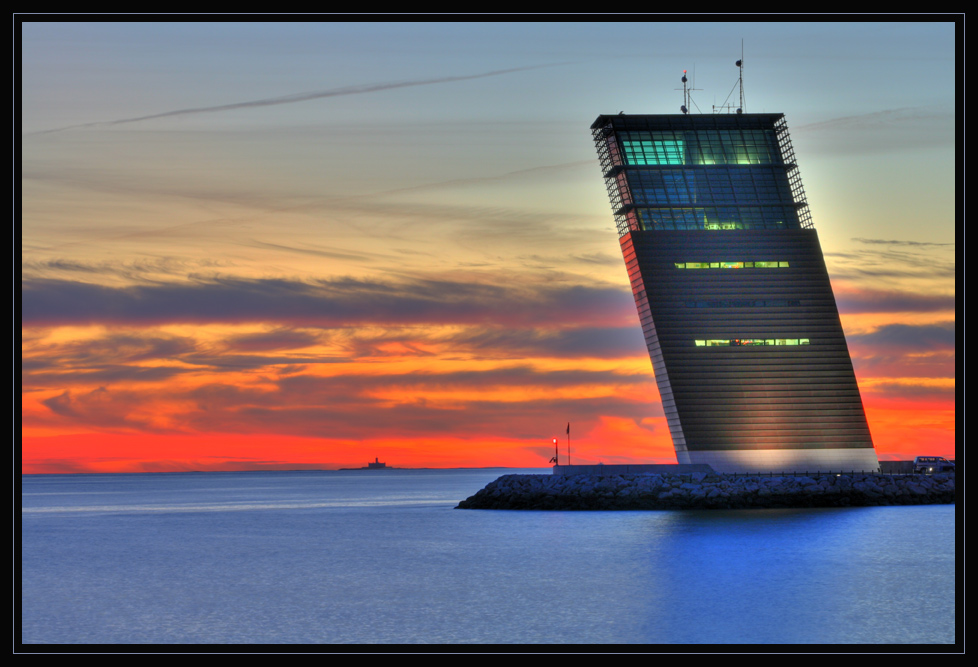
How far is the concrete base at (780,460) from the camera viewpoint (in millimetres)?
129250

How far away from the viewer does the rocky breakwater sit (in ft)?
352

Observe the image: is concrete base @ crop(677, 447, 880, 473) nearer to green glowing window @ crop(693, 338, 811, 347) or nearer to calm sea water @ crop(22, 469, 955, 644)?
green glowing window @ crop(693, 338, 811, 347)

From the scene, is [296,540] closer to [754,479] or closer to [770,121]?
[754,479]

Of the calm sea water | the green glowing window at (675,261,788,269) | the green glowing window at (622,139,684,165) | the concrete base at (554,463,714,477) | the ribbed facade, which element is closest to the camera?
the calm sea water

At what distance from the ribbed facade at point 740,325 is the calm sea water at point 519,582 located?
28.6 metres

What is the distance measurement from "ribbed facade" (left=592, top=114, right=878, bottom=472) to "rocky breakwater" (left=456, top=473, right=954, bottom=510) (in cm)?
1339

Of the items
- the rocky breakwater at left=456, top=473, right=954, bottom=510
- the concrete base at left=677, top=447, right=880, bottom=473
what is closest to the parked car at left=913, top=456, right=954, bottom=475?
the concrete base at left=677, top=447, right=880, bottom=473

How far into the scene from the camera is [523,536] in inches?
3258

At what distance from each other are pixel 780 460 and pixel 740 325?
17.1 meters

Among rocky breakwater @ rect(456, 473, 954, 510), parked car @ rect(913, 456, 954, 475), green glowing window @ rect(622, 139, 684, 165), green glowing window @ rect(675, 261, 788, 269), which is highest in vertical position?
green glowing window @ rect(622, 139, 684, 165)

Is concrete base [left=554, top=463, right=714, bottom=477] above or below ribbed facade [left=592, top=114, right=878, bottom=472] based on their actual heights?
below

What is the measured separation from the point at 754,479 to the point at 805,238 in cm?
3783

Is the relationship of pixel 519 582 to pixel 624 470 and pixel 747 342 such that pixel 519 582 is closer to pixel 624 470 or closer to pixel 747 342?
pixel 624 470
